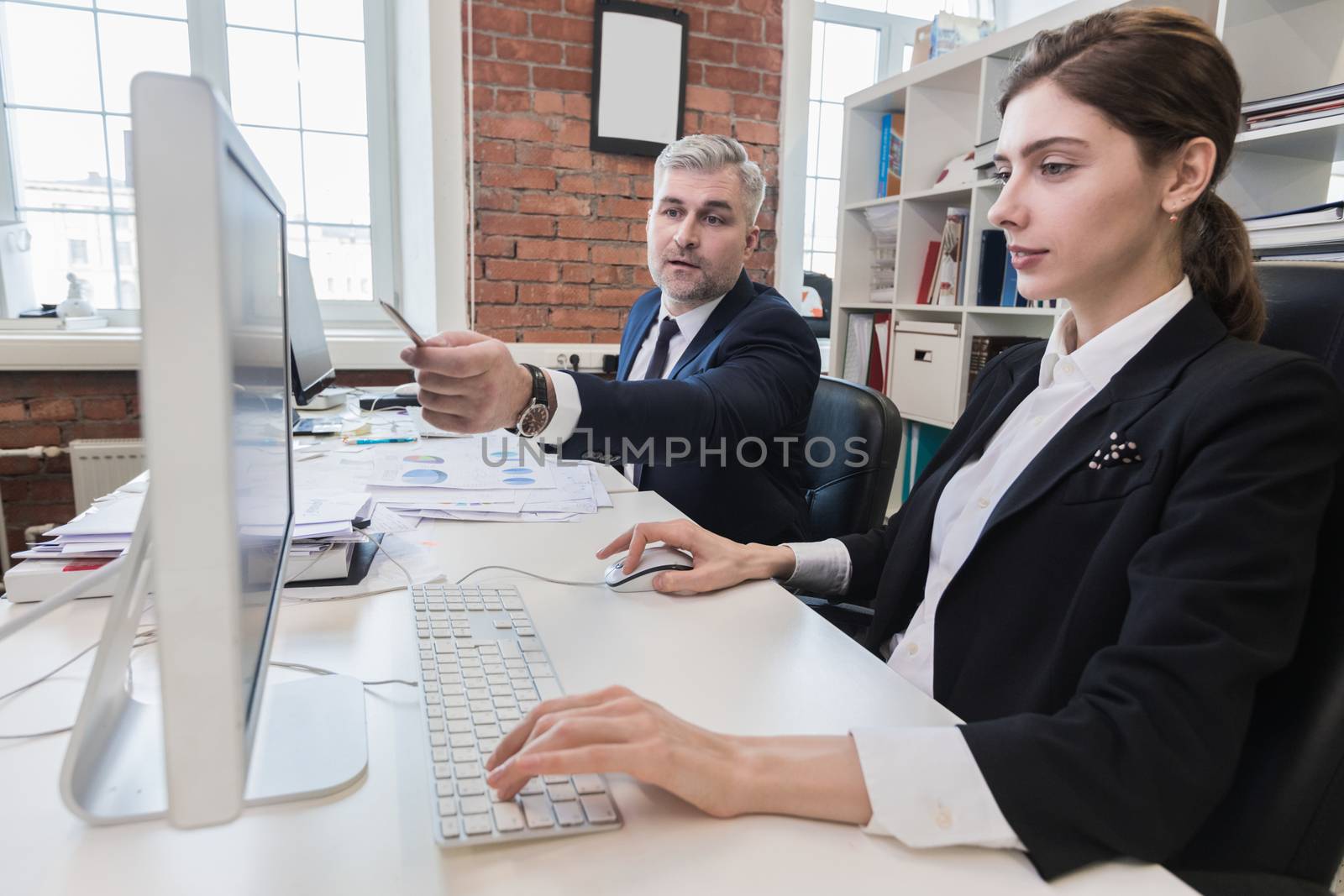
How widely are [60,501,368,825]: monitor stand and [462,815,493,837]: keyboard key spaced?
12 cm

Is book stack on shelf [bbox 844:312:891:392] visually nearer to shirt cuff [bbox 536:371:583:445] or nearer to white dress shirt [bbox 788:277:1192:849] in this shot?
white dress shirt [bbox 788:277:1192:849]

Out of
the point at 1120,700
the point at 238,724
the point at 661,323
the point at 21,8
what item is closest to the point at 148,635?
the point at 238,724

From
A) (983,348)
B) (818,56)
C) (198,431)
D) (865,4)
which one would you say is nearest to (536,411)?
(198,431)

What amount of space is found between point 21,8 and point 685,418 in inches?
122

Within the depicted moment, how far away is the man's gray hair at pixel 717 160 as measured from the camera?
187 centimetres

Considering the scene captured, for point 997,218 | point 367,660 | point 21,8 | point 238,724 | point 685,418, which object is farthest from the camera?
point 21,8

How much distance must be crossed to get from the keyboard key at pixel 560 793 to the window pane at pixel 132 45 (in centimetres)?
327

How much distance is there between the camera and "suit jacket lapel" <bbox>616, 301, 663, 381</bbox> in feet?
7.20

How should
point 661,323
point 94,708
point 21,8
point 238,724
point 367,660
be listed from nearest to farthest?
point 238,724 → point 94,708 → point 367,660 → point 661,323 → point 21,8

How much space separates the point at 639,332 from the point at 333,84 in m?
1.96

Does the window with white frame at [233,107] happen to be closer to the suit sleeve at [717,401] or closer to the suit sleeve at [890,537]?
the suit sleeve at [717,401]

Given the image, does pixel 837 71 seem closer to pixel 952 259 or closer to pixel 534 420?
pixel 952 259

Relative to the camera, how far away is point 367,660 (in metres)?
0.83

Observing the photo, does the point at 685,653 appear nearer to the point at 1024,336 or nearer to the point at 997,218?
the point at 997,218
